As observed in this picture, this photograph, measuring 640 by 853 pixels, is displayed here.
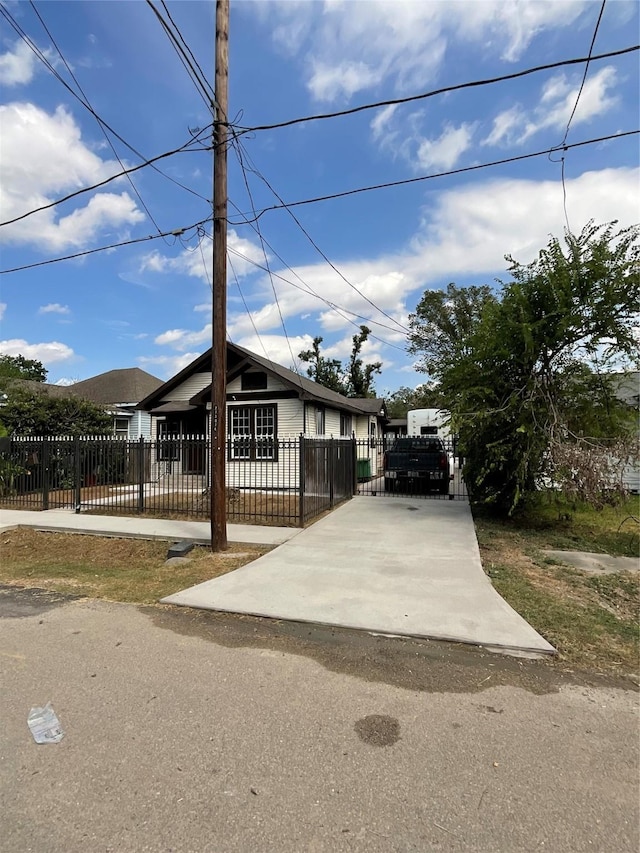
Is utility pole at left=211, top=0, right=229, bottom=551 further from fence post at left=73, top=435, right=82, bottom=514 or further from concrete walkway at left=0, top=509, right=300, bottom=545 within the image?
fence post at left=73, top=435, right=82, bottom=514

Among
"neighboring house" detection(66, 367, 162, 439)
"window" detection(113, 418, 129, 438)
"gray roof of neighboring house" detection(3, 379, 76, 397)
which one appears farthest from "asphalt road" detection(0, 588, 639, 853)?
"window" detection(113, 418, 129, 438)

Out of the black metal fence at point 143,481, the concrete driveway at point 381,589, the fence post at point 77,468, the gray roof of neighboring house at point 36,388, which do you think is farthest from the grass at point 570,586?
the gray roof of neighboring house at point 36,388

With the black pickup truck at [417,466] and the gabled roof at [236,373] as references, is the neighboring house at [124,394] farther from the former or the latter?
the black pickup truck at [417,466]

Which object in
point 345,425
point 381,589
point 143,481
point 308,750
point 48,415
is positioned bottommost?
point 308,750

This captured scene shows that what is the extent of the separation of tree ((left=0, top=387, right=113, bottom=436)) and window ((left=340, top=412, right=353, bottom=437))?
30.7ft

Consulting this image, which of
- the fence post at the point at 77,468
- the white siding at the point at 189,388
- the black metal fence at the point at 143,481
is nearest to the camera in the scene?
the black metal fence at the point at 143,481

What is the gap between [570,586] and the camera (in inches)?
233

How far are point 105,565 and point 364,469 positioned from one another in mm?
12740

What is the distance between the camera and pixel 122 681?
3492mm

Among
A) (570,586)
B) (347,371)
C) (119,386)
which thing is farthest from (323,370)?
(570,586)

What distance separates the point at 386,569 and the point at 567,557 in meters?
3.04

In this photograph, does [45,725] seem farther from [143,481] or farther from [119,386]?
[119,386]

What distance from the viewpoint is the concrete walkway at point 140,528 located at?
332 inches

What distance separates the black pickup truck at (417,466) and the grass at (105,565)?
8.23 metres
